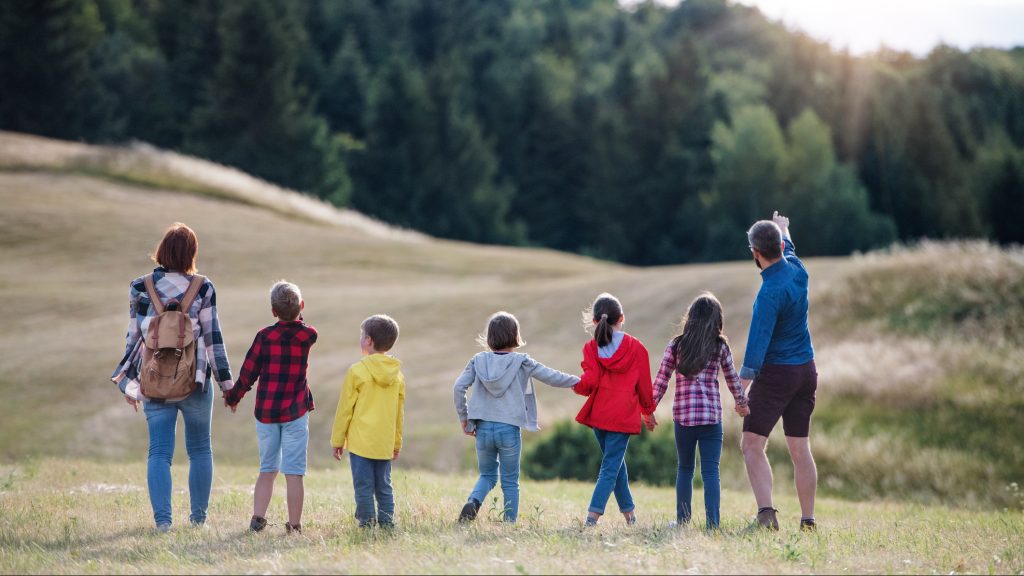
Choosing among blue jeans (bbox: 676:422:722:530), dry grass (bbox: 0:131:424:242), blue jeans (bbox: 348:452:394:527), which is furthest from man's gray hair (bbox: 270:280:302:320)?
dry grass (bbox: 0:131:424:242)

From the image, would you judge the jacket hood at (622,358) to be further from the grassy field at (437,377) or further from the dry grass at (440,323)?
the dry grass at (440,323)

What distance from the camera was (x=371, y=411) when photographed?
813cm

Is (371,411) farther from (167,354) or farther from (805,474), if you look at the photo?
(805,474)

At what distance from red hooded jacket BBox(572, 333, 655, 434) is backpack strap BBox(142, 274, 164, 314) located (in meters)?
3.34

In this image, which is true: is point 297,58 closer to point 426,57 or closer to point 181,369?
point 426,57

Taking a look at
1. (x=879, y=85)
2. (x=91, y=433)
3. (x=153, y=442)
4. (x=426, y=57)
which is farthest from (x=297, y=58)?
(x=153, y=442)

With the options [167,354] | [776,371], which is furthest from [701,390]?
[167,354]

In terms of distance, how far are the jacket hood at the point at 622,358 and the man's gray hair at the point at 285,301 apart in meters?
2.45

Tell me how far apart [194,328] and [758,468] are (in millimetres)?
4563

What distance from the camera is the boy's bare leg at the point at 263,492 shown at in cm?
805

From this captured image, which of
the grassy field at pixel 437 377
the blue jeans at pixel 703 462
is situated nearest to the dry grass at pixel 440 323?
the grassy field at pixel 437 377

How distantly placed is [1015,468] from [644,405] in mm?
11611

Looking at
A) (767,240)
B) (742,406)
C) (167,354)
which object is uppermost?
(767,240)

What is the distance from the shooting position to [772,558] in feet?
21.4
